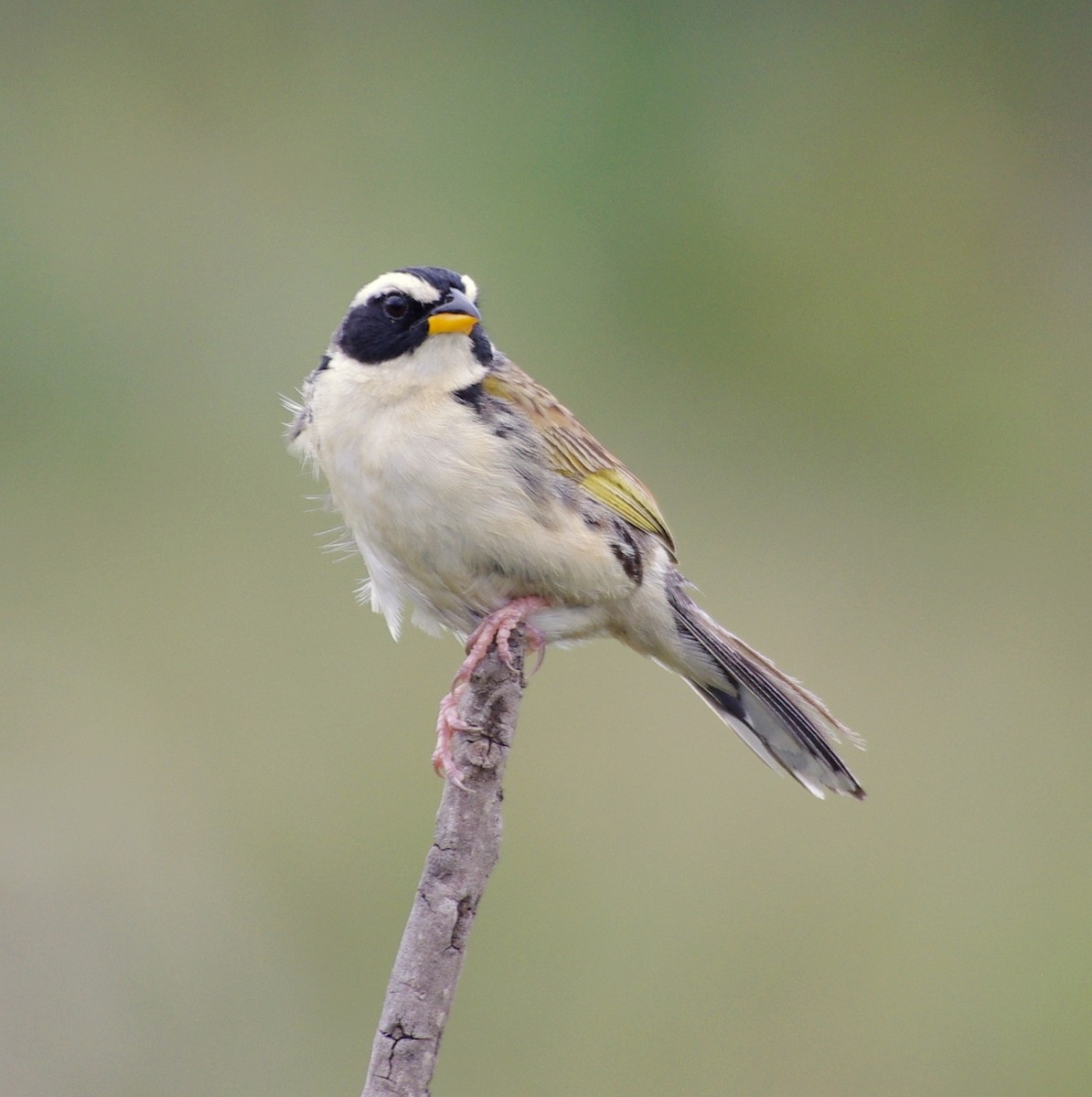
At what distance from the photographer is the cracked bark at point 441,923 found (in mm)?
3389

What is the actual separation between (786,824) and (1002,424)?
3.75 meters

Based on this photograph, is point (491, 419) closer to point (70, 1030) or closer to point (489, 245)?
point (70, 1030)

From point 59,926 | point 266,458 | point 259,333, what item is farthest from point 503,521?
point 259,333

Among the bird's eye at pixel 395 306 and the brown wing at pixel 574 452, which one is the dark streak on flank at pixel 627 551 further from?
the bird's eye at pixel 395 306

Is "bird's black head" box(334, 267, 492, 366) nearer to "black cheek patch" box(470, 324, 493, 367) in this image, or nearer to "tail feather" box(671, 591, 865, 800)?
"black cheek patch" box(470, 324, 493, 367)

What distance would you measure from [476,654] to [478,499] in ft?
1.95

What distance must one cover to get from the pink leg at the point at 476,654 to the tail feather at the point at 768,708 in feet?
2.24

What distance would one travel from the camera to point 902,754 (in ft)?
26.1

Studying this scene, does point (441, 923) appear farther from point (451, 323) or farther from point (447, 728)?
point (451, 323)

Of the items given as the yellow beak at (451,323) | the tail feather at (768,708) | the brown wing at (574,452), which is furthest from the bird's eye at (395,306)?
the tail feather at (768,708)

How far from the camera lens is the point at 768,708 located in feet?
18.5

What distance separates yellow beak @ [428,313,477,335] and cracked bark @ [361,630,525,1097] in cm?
153

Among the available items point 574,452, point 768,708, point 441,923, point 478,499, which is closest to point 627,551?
point 574,452

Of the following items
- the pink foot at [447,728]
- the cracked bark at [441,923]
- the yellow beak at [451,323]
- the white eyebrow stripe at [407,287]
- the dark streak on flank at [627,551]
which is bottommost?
the cracked bark at [441,923]
